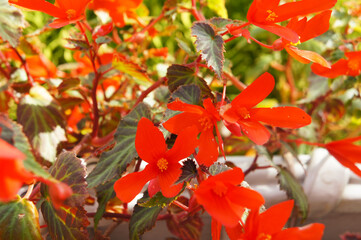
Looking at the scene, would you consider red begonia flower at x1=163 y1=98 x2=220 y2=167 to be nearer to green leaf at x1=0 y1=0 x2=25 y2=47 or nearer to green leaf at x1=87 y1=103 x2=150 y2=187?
green leaf at x1=87 y1=103 x2=150 y2=187

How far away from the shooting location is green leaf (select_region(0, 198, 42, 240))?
402 mm

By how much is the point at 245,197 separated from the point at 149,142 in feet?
0.39

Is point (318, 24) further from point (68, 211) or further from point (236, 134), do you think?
point (68, 211)

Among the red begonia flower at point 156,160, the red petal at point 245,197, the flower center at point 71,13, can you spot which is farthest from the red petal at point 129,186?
the flower center at point 71,13

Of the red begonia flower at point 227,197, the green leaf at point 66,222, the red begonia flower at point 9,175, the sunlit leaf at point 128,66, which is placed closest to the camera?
the red begonia flower at point 9,175

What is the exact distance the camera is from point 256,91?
0.40m

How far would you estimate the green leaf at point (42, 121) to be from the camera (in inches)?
22.4

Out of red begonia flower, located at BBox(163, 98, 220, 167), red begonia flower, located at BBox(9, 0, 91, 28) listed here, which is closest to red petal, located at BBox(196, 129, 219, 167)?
red begonia flower, located at BBox(163, 98, 220, 167)

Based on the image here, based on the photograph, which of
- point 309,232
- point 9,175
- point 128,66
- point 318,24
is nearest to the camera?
point 9,175

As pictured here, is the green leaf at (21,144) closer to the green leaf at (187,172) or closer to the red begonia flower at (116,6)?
the green leaf at (187,172)

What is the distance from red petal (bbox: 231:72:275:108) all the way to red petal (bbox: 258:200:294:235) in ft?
0.38

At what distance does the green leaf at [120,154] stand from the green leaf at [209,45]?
0.11 metres

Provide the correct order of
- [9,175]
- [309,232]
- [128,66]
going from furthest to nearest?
[128,66] → [309,232] → [9,175]

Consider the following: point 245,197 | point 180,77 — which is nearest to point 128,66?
point 180,77
